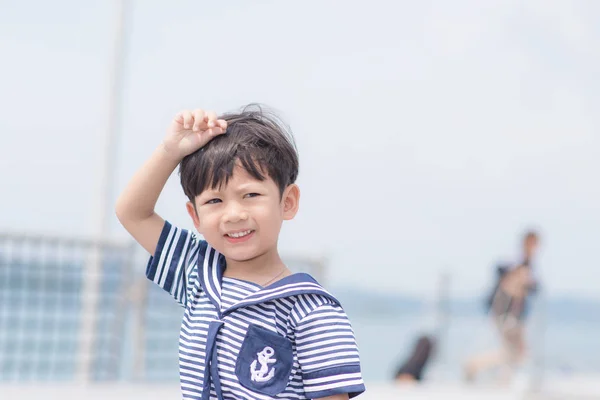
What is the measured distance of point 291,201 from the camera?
9.03ft

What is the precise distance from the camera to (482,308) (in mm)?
10000

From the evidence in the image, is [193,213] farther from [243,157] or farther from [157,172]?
[243,157]

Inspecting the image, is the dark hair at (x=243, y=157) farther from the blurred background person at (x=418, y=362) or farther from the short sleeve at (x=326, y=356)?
the blurred background person at (x=418, y=362)

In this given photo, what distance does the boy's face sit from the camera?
260 centimetres

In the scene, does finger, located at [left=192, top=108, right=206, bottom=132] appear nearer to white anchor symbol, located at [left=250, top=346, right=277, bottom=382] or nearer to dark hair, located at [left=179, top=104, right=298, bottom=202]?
dark hair, located at [left=179, top=104, right=298, bottom=202]

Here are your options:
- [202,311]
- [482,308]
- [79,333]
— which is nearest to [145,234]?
[202,311]

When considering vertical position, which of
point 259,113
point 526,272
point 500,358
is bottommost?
point 500,358

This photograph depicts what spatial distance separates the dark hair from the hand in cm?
2

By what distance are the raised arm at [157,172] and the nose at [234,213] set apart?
194 mm

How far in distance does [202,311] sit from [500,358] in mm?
6976

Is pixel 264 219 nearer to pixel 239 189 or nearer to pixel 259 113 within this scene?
pixel 239 189

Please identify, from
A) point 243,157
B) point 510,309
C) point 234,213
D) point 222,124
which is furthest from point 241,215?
point 510,309

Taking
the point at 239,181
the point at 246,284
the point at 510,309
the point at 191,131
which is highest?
the point at 191,131

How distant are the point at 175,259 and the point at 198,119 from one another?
1.44 feet
